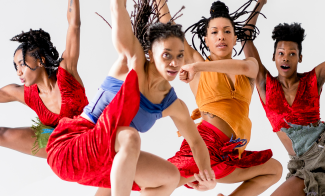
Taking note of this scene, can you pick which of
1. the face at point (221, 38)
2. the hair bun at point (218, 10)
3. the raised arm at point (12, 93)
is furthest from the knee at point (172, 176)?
the raised arm at point (12, 93)

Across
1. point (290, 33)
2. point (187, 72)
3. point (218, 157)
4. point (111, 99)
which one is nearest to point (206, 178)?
point (218, 157)

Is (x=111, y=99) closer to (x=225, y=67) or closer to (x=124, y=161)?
(x=124, y=161)

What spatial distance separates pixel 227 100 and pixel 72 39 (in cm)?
145

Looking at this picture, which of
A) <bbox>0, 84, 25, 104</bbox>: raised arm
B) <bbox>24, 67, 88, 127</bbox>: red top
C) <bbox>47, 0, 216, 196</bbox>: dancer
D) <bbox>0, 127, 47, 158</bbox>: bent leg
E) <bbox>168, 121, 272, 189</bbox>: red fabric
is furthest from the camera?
<bbox>0, 84, 25, 104</bbox>: raised arm

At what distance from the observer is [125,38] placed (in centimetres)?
300

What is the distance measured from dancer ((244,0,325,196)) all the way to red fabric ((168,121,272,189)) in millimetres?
396

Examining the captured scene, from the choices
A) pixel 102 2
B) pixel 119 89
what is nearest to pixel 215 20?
pixel 119 89

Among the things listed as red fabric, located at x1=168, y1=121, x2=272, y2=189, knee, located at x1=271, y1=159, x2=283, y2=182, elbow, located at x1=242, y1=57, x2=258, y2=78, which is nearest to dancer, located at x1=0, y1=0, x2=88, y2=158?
red fabric, located at x1=168, y1=121, x2=272, y2=189

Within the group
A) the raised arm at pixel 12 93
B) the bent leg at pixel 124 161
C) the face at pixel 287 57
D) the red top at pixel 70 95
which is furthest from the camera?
the raised arm at pixel 12 93

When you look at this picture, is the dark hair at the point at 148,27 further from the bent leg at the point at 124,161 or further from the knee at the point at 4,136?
the knee at the point at 4,136

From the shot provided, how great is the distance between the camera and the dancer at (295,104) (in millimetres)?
4031

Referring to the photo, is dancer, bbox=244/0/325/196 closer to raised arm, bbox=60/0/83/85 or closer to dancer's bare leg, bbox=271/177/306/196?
dancer's bare leg, bbox=271/177/306/196

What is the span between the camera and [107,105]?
10.2 ft

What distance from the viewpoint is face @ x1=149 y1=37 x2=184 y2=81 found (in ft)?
10.2
